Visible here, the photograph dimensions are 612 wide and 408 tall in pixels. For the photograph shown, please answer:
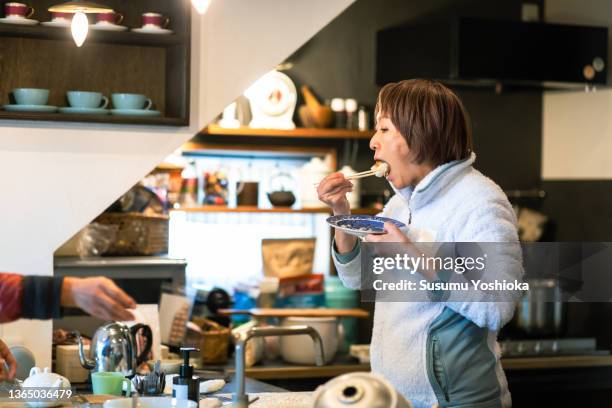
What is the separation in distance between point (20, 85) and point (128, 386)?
57.1 inches

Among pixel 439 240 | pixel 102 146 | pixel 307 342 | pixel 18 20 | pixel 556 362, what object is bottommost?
pixel 556 362

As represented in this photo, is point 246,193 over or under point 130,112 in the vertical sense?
under

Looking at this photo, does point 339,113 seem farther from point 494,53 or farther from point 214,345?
point 214,345

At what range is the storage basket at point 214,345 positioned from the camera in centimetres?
438

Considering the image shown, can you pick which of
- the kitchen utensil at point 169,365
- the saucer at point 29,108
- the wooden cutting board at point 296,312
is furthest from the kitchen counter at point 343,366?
the saucer at point 29,108

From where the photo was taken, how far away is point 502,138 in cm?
581

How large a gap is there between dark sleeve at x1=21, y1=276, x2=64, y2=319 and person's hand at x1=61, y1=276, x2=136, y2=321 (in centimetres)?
2

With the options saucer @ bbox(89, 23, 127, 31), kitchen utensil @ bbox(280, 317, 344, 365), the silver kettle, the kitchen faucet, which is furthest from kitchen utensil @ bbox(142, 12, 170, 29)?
the kitchen faucet

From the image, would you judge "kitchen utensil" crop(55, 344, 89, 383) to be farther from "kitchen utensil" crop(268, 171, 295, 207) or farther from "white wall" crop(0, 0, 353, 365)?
"kitchen utensil" crop(268, 171, 295, 207)

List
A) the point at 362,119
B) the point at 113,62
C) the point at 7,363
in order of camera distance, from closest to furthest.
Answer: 1. the point at 7,363
2. the point at 113,62
3. the point at 362,119

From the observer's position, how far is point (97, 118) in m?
3.82

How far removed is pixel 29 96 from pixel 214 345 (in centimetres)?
134

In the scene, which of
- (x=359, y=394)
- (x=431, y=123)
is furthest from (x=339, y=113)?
(x=359, y=394)

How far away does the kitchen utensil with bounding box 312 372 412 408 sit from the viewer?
2090 millimetres
